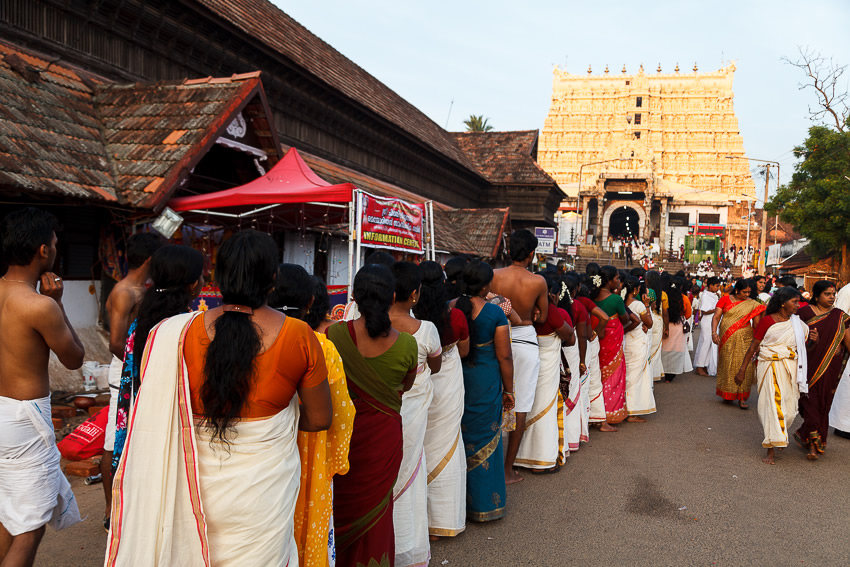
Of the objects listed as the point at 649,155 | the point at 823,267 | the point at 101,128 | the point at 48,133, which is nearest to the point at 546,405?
the point at 48,133

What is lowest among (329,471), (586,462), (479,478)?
(586,462)

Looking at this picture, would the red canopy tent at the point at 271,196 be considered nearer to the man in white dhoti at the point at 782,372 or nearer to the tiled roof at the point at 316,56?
the tiled roof at the point at 316,56

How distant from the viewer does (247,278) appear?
2.21 metres

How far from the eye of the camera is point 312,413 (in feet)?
7.84

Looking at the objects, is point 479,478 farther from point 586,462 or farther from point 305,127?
point 305,127

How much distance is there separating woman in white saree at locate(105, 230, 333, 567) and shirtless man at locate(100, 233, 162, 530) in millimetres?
1550

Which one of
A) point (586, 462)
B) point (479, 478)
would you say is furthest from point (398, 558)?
point (586, 462)

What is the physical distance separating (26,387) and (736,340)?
28.3ft

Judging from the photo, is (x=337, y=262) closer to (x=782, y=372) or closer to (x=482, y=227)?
(x=482, y=227)

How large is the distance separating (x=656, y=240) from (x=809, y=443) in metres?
52.7

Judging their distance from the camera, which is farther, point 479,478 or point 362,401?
point 479,478

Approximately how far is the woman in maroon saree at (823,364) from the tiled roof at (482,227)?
1015 cm

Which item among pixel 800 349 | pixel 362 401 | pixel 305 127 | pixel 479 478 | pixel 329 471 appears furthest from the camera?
pixel 305 127

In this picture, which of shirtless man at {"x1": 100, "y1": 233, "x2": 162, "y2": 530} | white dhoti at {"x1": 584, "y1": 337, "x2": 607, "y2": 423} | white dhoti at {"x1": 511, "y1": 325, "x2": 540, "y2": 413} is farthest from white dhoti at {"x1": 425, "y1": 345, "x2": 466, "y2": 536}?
white dhoti at {"x1": 584, "y1": 337, "x2": 607, "y2": 423}
